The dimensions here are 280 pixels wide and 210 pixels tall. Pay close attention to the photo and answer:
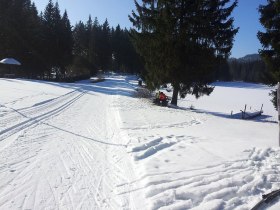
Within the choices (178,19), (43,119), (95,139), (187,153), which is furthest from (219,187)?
(178,19)

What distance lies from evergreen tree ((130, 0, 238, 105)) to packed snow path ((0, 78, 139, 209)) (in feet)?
32.6

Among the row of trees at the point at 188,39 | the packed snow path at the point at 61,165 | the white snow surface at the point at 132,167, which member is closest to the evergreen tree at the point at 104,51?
the row of trees at the point at 188,39

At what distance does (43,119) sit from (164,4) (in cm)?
1234

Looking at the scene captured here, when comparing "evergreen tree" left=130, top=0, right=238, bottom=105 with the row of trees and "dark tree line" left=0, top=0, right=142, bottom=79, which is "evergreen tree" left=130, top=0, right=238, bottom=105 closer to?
the row of trees

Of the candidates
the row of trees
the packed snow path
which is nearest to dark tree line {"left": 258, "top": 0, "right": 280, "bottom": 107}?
the row of trees

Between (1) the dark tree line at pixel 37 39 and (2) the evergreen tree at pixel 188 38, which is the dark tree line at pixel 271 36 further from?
(1) the dark tree line at pixel 37 39

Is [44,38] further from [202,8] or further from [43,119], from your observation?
[43,119]

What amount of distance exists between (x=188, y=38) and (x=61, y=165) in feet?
49.9

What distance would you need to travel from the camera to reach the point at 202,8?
1998 centimetres

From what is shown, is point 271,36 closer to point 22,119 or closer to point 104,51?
point 22,119

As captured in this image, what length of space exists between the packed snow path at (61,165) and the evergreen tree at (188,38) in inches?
391

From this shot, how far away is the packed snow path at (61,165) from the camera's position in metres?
4.92

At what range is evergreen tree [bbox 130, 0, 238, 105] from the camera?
19609 millimetres

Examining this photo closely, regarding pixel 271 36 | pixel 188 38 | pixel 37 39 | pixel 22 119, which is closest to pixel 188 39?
pixel 188 38
